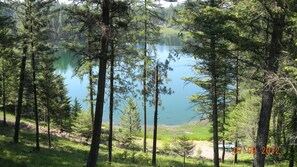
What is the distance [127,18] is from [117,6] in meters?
0.92

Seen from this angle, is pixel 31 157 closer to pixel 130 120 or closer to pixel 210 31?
pixel 210 31

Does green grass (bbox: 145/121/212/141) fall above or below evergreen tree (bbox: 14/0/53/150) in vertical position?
below

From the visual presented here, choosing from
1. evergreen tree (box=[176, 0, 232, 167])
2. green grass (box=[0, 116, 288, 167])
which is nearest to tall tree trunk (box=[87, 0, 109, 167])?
green grass (box=[0, 116, 288, 167])

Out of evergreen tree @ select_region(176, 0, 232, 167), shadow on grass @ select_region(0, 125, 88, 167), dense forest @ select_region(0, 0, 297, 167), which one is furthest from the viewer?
shadow on grass @ select_region(0, 125, 88, 167)

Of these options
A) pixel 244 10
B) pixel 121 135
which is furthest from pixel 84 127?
pixel 244 10

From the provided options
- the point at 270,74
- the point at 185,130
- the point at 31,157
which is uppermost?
the point at 270,74

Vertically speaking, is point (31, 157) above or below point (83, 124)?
above

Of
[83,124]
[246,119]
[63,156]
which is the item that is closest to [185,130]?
[83,124]

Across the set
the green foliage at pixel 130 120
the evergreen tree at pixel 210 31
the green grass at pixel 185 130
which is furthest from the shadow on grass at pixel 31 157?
the green grass at pixel 185 130

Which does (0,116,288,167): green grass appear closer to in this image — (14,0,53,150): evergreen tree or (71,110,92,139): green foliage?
(71,110,92,139): green foliage

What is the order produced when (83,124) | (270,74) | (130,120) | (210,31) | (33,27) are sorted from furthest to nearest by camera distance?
(130,120) → (83,124) → (33,27) → (210,31) → (270,74)

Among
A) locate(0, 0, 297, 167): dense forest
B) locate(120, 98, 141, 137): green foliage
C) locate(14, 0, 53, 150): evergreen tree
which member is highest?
locate(14, 0, 53, 150): evergreen tree

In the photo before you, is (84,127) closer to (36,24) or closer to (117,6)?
(36,24)

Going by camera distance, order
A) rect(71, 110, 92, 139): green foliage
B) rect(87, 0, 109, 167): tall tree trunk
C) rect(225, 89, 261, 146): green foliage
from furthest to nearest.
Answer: rect(71, 110, 92, 139): green foliage
rect(225, 89, 261, 146): green foliage
rect(87, 0, 109, 167): tall tree trunk
